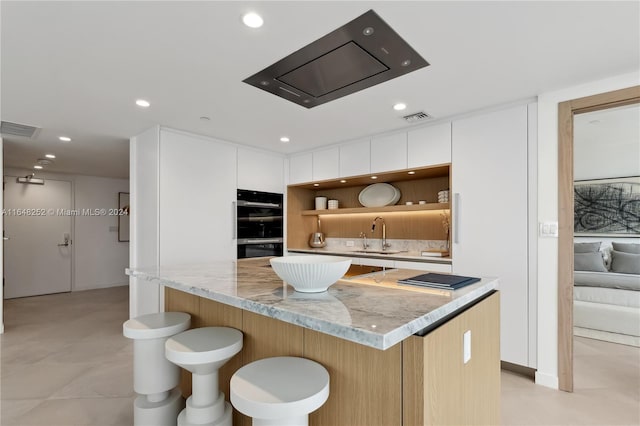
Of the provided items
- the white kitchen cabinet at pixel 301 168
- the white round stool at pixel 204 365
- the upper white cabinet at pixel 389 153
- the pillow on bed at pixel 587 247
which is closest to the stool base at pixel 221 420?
the white round stool at pixel 204 365

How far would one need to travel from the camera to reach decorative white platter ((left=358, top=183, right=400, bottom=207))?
4113 millimetres

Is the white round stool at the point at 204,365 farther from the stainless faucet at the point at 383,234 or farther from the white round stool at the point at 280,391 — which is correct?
the stainless faucet at the point at 383,234

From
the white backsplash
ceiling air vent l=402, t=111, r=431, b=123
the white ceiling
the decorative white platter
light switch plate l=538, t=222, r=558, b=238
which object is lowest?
the white backsplash

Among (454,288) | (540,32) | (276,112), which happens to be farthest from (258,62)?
(454,288)

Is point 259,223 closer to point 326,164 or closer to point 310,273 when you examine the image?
point 326,164

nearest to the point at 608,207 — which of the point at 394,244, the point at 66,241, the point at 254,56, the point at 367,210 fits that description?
the point at 394,244

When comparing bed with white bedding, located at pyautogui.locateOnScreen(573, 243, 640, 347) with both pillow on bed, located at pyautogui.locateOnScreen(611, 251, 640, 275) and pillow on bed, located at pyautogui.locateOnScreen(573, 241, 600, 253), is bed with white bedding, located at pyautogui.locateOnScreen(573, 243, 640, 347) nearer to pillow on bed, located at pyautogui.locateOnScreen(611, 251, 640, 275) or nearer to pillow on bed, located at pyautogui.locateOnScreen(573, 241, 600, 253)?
pillow on bed, located at pyautogui.locateOnScreen(611, 251, 640, 275)

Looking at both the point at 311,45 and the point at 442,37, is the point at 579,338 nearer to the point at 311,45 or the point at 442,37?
the point at 442,37

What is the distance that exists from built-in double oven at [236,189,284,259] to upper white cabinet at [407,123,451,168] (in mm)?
1969

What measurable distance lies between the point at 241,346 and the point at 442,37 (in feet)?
6.45

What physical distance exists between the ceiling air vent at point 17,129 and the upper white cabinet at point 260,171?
85.2 inches

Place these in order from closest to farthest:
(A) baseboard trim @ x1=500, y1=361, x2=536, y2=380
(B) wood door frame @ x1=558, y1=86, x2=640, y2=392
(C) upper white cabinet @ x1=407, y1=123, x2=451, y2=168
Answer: (B) wood door frame @ x1=558, y1=86, x2=640, y2=392
(A) baseboard trim @ x1=500, y1=361, x2=536, y2=380
(C) upper white cabinet @ x1=407, y1=123, x2=451, y2=168

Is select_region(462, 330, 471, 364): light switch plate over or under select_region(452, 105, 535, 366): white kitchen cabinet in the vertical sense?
under

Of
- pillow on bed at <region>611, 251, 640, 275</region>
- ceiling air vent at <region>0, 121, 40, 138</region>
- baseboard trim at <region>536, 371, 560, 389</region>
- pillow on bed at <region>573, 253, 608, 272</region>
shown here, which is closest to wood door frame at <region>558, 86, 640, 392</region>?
baseboard trim at <region>536, 371, 560, 389</region>
